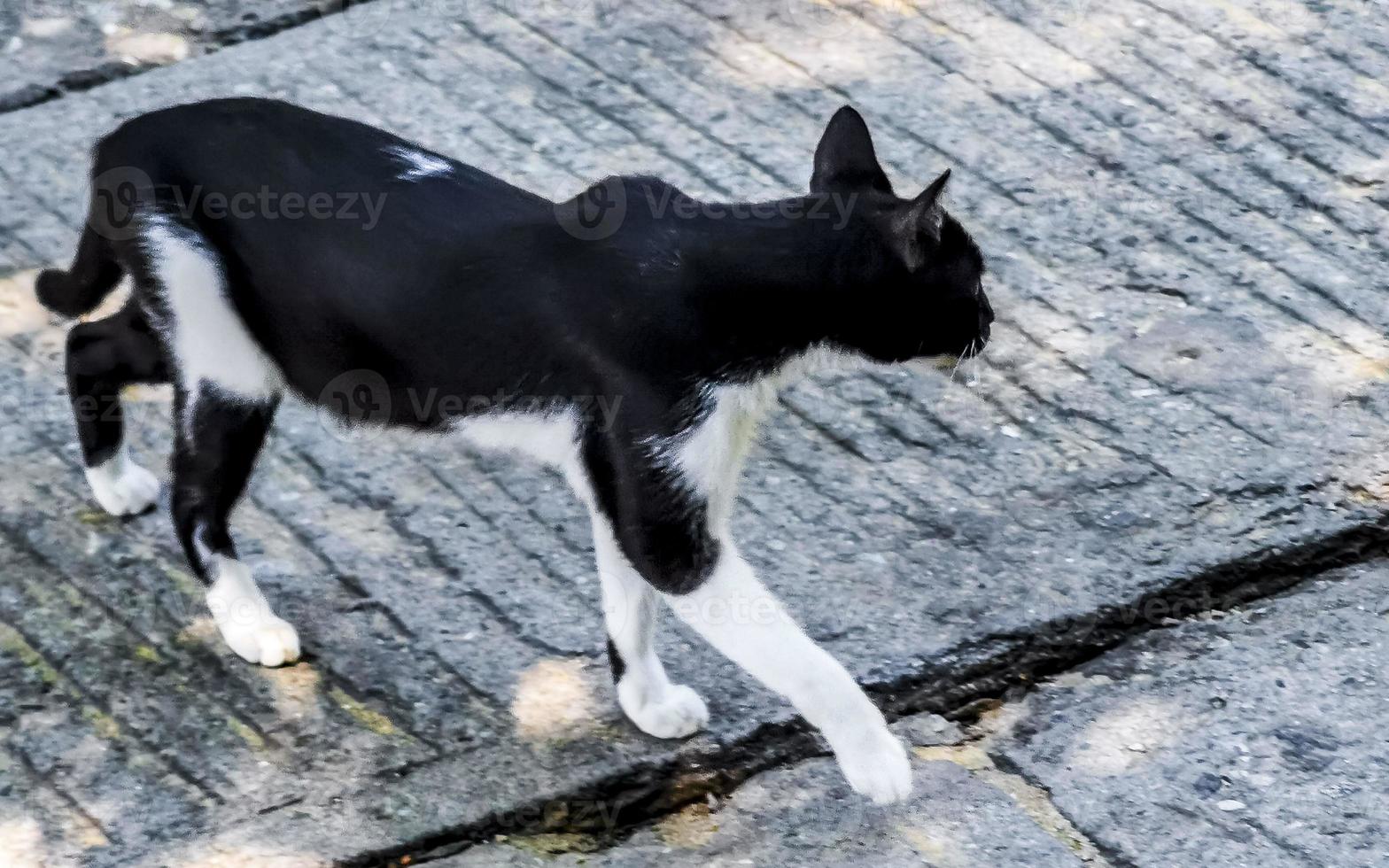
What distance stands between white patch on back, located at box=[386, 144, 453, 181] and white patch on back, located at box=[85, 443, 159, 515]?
3.38ft

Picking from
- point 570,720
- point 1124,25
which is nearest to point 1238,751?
point 570,720

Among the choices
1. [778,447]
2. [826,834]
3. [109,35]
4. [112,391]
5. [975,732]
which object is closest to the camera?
[826,834]

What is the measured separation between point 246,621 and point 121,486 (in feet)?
1.74

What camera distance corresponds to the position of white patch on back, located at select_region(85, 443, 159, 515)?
3875 mm

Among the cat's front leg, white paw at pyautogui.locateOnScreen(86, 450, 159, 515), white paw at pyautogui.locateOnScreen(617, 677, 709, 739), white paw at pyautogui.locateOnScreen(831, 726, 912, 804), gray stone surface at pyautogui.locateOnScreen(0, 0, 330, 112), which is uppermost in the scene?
the cat's front leg

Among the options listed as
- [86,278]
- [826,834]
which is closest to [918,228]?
[826,834]

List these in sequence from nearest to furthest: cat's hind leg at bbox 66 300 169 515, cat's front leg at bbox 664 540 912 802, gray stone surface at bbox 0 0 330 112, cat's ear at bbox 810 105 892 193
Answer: cat's front leg at bbox 664 540 912 802 < cat's ear at bbox 810 105 892 193 < cat's hind leg at bbox 66 300 169 515 < gray stone surface at bbox 0 0 330 112

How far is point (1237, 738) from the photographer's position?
3.42m

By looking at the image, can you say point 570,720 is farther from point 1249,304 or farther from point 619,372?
point 1249,304

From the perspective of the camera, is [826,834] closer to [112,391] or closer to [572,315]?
[572,315]

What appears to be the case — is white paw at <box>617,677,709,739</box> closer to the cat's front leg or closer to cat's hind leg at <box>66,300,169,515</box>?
the cat's front leg

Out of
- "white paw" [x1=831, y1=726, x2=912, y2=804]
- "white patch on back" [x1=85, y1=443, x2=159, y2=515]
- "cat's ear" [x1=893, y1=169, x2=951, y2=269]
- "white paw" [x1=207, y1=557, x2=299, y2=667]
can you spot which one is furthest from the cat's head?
"white patch on back" [x1=85, y1=443, x2=159, y2=515]

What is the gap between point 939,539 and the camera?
386cm

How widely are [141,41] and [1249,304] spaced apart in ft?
10.7
